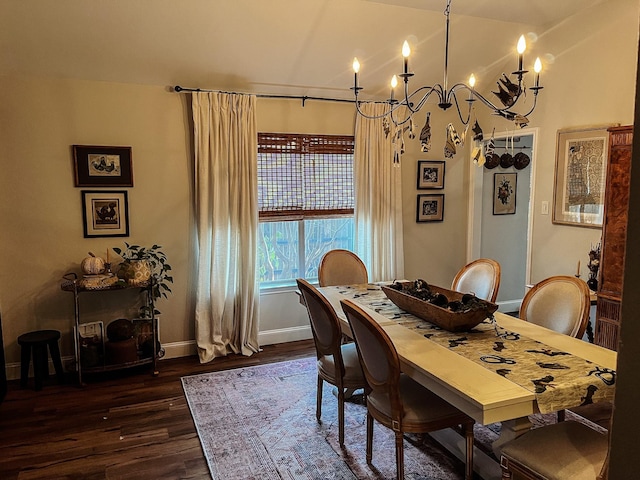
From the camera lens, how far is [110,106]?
13.1 ft

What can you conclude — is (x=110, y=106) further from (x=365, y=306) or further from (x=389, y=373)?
(x=389, y=373)

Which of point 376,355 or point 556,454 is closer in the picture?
point 556,454

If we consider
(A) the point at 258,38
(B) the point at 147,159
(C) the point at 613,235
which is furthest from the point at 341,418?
(A) the point at 258,38

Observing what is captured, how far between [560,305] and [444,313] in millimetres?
746

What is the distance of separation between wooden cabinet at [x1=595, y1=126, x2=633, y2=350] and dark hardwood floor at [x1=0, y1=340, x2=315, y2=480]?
2.86 meters

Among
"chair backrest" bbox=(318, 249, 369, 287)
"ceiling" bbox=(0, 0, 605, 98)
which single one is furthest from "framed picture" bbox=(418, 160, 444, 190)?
"chair backrest" bbox=(318, 249, 369, 287)

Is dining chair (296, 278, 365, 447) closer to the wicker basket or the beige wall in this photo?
the wicker basket

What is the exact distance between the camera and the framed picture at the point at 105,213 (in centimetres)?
401

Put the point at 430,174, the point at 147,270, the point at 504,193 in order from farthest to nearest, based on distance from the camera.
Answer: the point at 504,193 → the point at 430,174 → the point at 147,270

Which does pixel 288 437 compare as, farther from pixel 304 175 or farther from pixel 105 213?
pixel 304 175

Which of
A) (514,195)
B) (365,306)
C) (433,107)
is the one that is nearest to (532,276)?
(514,195)

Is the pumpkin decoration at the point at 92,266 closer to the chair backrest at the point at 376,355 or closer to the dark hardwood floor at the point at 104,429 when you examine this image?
the dark hardwood floor at the point at 104,429

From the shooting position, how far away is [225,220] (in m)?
4.33

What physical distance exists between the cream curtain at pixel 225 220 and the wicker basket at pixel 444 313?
1.83 m
